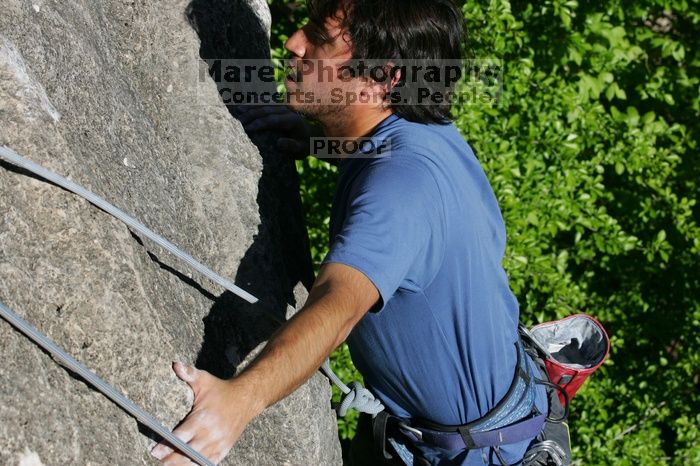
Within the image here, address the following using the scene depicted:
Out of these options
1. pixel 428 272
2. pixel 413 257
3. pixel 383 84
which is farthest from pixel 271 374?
pixel 383 84

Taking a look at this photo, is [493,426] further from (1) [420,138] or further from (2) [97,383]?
(2) [97,383]

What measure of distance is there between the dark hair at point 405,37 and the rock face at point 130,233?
421 millimetres

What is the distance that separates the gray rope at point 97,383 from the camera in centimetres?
153

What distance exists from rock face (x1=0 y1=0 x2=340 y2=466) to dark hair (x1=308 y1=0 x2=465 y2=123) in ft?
1.38

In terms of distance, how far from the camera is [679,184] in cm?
532

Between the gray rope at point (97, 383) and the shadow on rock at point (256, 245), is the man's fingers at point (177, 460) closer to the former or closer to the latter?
the gray rope at point (97, 383)

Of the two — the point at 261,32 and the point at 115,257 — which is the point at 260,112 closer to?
the point at 261,32

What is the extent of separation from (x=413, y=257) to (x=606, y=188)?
355 centimetres

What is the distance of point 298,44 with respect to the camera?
8.49 ft

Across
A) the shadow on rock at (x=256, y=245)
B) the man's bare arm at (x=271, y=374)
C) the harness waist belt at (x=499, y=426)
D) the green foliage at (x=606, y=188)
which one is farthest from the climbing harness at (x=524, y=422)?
the green foliage at (x=606, y=188)

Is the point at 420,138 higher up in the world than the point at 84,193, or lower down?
lower down

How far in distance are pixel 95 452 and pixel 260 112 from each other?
142 centimetres

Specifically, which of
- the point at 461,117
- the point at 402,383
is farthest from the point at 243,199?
the point at 461,117

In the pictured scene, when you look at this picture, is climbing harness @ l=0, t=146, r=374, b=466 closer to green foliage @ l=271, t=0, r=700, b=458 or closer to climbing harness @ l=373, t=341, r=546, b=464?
climbing harness @ l=373, t=341, r=546, b=464
